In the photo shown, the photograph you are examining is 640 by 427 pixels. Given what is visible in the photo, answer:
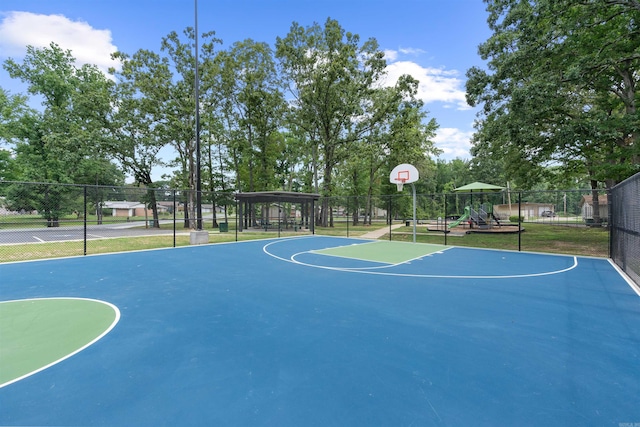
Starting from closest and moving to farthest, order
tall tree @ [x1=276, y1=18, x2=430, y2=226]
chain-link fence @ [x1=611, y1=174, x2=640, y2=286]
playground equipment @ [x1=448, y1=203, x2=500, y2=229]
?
chain-link fence @ [x1=611, y1=174, x2=640, y2=286], playground equipment @ [x1=448, y1=203, x2=500, y2=229], tall tree @ [x1=276, y1=18, x2=430, y2=226]

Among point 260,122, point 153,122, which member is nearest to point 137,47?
point 153,122

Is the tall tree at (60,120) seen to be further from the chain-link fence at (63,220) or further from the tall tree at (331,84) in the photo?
the tall tree at (331,84)

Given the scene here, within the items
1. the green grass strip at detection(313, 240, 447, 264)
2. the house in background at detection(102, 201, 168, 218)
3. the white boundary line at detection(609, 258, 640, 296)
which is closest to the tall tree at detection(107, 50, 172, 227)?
the house in background at detection(102, 201, 168, 218)

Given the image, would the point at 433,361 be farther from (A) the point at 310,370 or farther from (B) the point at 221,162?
(B) the point at 221,162

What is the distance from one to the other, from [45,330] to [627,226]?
11892mm

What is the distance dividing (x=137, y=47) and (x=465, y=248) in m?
28.8

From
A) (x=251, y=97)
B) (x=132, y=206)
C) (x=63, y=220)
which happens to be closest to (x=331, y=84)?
(x=251, y=97)

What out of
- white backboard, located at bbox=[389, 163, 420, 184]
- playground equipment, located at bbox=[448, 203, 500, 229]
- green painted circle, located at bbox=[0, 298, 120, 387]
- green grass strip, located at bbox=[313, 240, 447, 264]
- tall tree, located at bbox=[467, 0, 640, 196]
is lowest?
green grass strip, located at bbox=[313, 240, 447, 264]

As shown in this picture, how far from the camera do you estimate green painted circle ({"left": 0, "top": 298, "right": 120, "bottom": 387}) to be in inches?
120

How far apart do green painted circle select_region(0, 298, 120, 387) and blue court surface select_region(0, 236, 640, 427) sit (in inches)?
6.9

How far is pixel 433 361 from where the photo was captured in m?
3.07

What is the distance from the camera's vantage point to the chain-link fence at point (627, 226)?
638 cm

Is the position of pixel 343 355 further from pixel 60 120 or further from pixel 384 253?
pixel 60 120

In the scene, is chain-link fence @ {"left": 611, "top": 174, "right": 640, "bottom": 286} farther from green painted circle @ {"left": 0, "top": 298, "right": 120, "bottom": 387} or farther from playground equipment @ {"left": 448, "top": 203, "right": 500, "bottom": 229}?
green painted circle @ {"left": 0, "top": 298, "right": 120, "bottom": 387}
